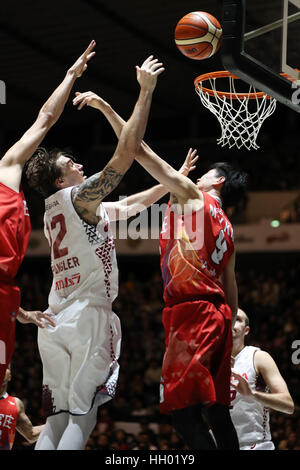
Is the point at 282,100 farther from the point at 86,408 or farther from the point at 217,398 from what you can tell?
the point at 86,408

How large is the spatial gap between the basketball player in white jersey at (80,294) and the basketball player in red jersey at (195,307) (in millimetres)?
306

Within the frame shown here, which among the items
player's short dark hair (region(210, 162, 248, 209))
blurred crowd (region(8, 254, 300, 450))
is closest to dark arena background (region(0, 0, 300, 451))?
blurred crowd (region(8, 254, 300, 450))

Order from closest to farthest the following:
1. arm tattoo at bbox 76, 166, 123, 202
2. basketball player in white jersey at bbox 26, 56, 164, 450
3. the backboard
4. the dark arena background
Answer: basketball player in white jersey at bbox 26, 56, 164, 450 → arm tattoo at bbox 76, 166, 123, 202 → the backboard → the dark arena background

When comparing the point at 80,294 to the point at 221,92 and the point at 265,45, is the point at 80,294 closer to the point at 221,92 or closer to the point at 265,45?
the point at 265,45

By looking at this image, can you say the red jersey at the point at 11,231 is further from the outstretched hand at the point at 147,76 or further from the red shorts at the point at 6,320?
the outstretched hand at the point at 147,76

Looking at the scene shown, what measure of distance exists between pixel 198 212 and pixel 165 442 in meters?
6.84

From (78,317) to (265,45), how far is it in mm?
2880

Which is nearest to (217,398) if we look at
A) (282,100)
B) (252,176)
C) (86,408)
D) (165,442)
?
(86,408)

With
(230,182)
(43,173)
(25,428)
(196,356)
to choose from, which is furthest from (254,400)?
(43,173)

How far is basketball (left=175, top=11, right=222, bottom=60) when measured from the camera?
5547 millimetres

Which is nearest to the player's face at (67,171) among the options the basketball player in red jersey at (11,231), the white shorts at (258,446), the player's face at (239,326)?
the basketball player in red jersey at (11,231)

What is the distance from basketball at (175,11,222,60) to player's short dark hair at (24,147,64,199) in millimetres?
1564

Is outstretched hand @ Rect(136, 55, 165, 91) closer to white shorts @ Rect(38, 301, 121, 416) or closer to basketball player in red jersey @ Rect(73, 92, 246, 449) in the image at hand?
basketball player in red jersey @ Rect(73, 92, 246, 449)

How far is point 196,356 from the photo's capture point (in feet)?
14.1
